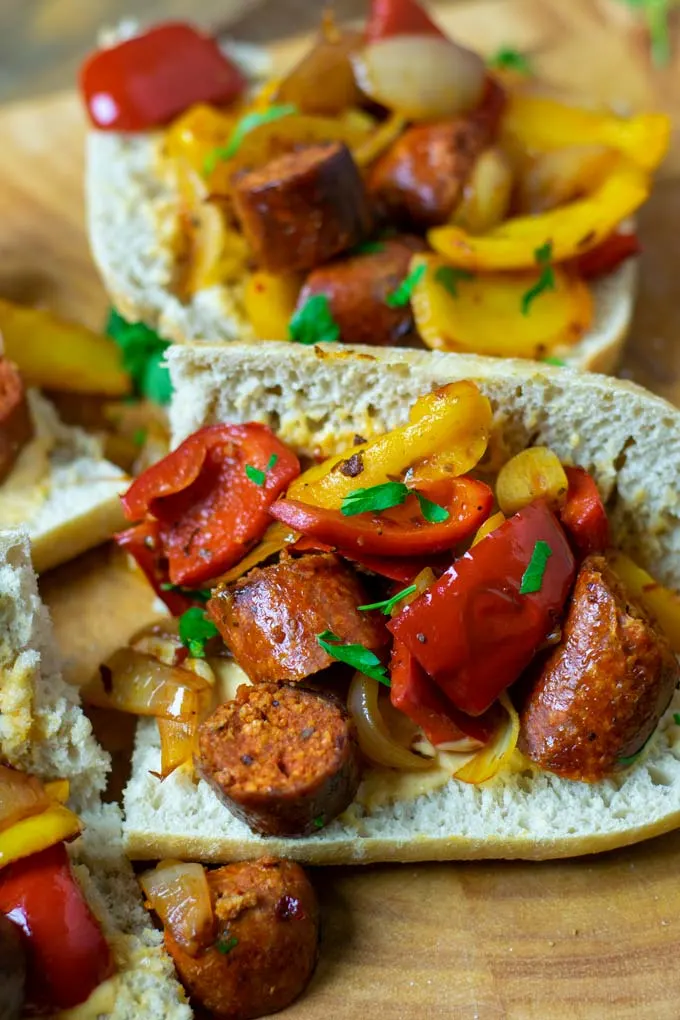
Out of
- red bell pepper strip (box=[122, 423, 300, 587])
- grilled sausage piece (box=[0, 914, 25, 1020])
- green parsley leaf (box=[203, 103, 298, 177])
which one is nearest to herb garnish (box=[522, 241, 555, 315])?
green parsley leaf (box=[203, 103, 298, 177])

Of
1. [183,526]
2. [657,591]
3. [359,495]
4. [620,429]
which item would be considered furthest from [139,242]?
[657,591]

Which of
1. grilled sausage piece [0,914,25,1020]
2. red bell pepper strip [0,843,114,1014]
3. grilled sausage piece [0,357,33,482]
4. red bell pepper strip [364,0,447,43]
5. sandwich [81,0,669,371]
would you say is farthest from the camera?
red bell pepper strip [364,0,447,43]

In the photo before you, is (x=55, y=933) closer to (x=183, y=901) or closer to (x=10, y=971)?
(x=10, y=971)

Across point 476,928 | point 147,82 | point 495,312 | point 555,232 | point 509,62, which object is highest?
point 147,82

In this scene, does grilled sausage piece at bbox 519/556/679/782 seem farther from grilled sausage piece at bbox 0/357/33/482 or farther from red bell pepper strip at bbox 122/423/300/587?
grilled sausage piece at bbox 0/357/33/482

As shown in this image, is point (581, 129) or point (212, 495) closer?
point (212, 495)

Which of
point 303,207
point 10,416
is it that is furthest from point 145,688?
point 303,207

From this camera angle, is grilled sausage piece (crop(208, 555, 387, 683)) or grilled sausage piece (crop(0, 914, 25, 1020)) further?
grilled sausage piece (crop(208, 555, 387, 683))

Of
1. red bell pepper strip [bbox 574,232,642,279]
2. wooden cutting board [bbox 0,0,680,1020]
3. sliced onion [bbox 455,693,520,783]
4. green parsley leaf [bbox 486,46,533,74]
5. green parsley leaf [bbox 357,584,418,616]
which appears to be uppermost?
green parsley leaf [bbox 486,46,533,74]
